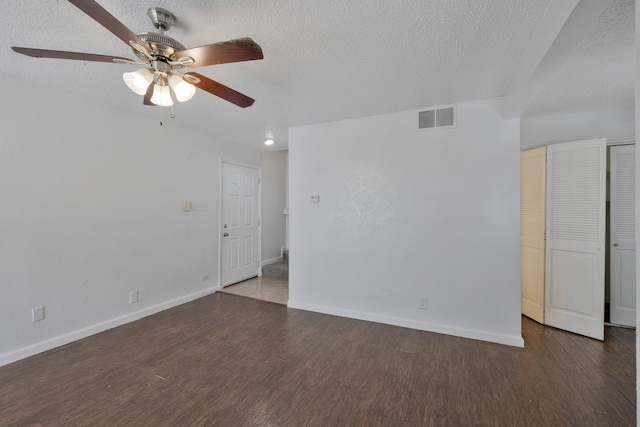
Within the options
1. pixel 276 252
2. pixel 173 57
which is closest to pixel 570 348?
pixel 173 57

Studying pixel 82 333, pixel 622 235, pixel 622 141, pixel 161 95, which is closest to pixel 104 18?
pixel 161 95

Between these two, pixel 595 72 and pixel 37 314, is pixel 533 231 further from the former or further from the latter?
pixel 37 314

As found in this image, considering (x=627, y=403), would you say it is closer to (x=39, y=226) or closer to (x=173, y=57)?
(x=173, y=57)

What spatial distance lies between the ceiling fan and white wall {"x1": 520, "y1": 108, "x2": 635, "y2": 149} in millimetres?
3438

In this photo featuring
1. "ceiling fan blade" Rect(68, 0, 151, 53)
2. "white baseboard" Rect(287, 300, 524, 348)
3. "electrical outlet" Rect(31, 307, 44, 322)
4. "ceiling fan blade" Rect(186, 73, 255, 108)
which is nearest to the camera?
"ceiling fan blade" Rect(68, 0, 151, 53)

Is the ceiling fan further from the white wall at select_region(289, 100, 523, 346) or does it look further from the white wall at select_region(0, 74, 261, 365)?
the white wall at select_region(289, 100, 523, 346)

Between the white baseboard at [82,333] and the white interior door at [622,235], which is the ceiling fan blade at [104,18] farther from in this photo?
the white interior door at [622,235]

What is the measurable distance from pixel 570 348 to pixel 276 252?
465 centimetres

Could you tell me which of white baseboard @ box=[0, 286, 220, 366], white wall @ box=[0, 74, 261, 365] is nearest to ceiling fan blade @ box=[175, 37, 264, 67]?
white wall @ box=[0, 74, 261, 365]

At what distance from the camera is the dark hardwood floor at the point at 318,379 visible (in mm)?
Answer: 1726

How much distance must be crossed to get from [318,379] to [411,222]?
6.04 feet

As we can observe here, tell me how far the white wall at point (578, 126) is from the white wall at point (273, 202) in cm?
414

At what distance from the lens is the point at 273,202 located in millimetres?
5578

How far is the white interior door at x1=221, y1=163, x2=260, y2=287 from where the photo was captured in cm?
441
